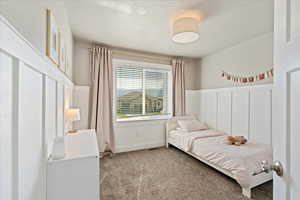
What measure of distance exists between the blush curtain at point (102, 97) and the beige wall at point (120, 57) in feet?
0.59

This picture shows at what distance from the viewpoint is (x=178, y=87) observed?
12.6 ft

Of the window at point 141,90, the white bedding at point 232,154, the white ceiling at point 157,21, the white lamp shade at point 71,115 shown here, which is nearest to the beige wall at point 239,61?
the white ceiling at point 157,21

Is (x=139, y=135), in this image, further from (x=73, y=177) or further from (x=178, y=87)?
(x=73, y=177)

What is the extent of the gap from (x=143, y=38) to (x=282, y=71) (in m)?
2.52

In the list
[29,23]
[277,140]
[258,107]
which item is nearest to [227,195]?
[277,140]

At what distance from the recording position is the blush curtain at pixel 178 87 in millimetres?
3818

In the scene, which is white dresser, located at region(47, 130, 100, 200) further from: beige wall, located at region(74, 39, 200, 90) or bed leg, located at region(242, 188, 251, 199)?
beige wall, located at region(74, 39, 200, 90)

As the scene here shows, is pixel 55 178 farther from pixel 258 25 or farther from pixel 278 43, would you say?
pixel 258 25

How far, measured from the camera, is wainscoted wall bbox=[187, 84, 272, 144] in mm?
2486

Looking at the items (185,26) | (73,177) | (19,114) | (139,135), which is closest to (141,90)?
(139,135)

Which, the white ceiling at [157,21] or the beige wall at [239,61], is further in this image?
the beige wall at [239,61]

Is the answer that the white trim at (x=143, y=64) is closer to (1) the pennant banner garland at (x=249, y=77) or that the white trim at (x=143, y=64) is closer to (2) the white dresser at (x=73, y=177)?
(1) the pennant banner garland at (x=249, y=77)

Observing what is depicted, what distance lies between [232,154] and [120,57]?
2967 mm

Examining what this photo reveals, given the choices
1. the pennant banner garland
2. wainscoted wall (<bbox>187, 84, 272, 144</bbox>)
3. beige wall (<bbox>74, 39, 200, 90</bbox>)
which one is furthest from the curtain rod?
the pennant banner garland
